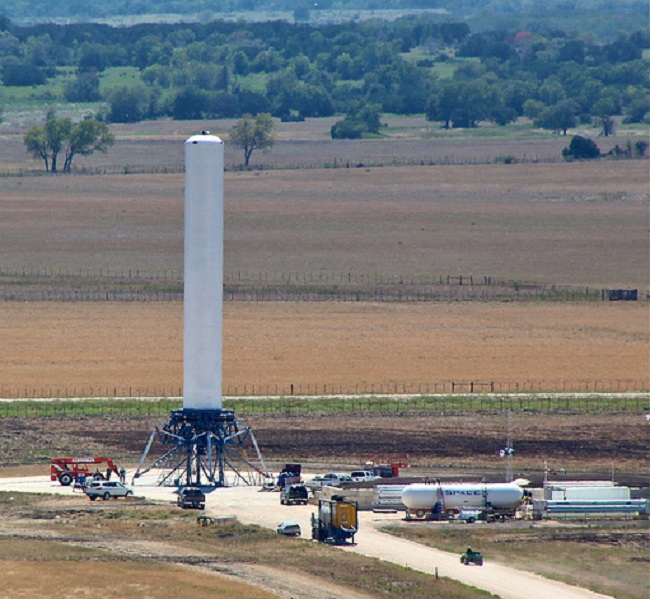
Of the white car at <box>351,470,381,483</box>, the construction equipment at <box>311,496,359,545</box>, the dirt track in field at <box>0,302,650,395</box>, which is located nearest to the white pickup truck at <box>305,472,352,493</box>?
the white car at <box>351,470,381,483</box>

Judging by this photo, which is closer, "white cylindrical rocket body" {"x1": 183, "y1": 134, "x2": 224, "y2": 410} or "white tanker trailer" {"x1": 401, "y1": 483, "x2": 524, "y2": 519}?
"white tanker trailer" {"x1": 401, "y1": 483, "x2": 524, "y2": 519}

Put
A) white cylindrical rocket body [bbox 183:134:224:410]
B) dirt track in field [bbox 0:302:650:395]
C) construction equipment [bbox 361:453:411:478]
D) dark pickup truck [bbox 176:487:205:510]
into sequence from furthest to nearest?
dirt track in field [bbox 0:302:650:395], construction equipment [bbox 361:453:411:478], white cylindrical rocket body [bbox 183:134:224:410], dark pickup truck [bbox 176:487:205:510]

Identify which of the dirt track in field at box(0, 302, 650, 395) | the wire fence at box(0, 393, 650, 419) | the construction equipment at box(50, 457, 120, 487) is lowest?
the construction equipment at box(50, 457, 120, 487)

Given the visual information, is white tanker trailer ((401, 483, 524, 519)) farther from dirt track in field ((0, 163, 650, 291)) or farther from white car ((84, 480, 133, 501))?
dirt track in field ((0, 163, 650, 291))

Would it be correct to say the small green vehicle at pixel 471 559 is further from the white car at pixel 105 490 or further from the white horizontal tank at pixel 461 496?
the white car at pixel 105 490

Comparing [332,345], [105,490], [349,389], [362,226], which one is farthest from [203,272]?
[362,226]

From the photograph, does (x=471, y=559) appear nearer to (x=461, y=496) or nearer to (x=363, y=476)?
(x=461, y=496)
